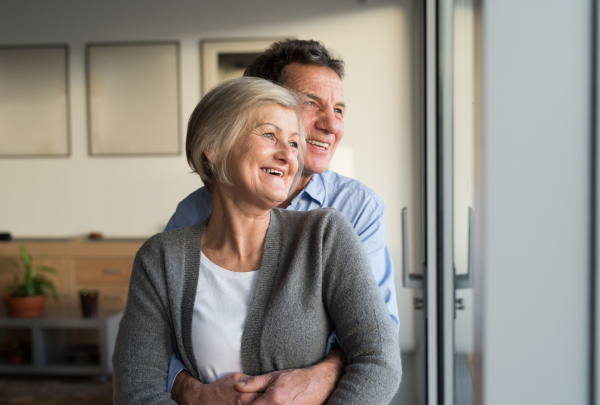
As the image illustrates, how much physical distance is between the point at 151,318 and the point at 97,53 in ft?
12.5

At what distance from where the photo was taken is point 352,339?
3.51 feet

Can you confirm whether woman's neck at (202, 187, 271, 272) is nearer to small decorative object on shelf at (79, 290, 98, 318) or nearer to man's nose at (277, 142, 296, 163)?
man's nose at (277, 142, 296, 163)

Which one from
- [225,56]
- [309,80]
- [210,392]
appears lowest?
[210,392]

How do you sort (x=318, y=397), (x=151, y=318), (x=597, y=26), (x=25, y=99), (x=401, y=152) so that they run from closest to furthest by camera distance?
1. (x=597, y=26)
2. (x=318, y=397)
3. (x=151, y=318)
4. (x=401, y=152)
5. (x=25, y=99)

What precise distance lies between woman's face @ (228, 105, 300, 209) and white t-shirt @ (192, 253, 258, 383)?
19cm

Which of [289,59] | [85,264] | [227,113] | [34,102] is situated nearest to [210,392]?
[227,113]

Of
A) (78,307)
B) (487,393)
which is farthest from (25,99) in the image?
(487,393)

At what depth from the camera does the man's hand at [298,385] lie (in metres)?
1.02

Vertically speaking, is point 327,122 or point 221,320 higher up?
point 327,122

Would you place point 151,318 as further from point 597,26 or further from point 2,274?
point 2,274

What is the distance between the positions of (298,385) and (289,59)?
94 cm

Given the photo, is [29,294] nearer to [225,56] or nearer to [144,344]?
[225,56]

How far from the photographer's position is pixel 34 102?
4.40 metres

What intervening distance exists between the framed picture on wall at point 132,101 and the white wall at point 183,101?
0.08 metres
